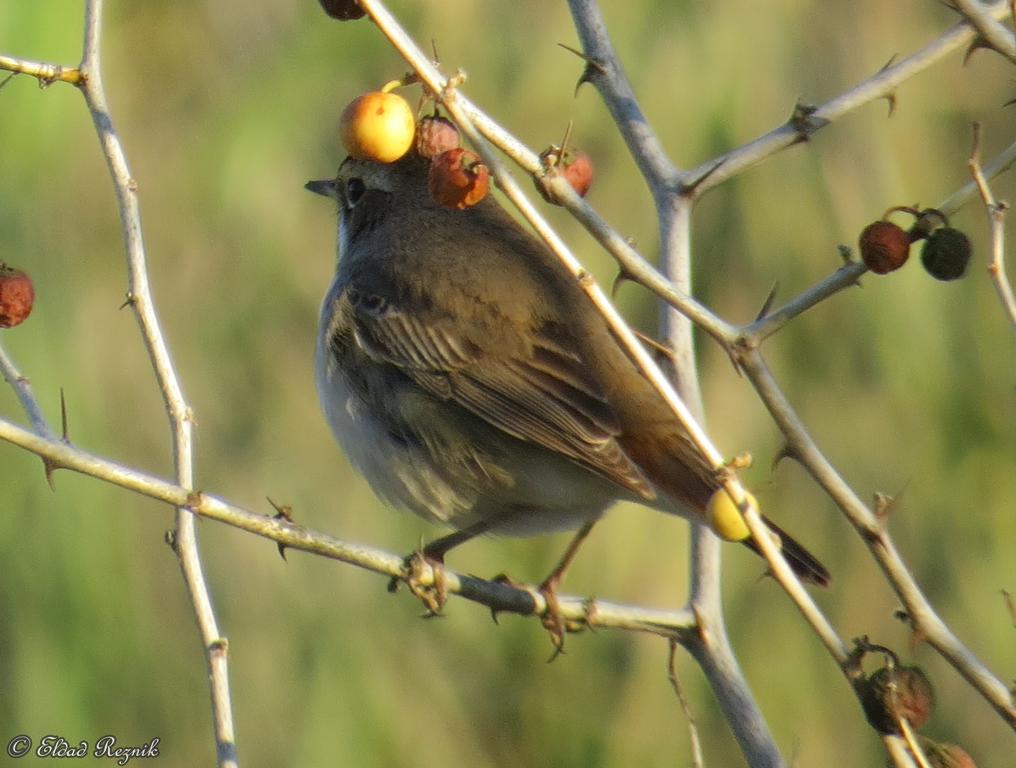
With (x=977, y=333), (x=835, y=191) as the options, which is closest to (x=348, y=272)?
(x=835, y=191)

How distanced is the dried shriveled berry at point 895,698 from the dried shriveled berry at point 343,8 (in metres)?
1.40

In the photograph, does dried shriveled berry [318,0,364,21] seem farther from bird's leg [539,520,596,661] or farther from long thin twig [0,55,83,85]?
bird's leg [539,520,596,661]

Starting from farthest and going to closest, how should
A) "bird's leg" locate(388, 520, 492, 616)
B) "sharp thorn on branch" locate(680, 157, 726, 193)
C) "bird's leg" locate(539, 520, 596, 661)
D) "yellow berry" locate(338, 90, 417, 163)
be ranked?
"bird's leg" locate(539, 520, 596, 661)
"bird's leg" locate(388, 520, 492, 616)
"sharp thorn on branch" locate(680, 157, 726, 193)
"yellow berry" locate(338, 90, 417, 163)

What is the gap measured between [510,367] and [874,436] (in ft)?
5.76

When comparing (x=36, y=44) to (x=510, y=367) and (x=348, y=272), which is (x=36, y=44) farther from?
(x=510, y=367)

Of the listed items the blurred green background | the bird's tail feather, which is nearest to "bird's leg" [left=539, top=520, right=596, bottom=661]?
the bird's tail feather

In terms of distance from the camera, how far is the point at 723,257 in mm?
4738

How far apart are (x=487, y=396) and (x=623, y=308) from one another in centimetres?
119

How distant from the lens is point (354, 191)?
4.30m

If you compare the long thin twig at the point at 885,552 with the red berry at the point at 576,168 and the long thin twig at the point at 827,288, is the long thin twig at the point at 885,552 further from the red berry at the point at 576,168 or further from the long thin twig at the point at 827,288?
the red berry at the point at 576,168

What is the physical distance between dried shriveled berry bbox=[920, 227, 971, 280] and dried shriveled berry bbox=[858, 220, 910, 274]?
45 mm

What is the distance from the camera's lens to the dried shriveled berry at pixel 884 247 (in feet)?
7.85

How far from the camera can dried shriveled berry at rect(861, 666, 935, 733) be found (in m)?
2.13

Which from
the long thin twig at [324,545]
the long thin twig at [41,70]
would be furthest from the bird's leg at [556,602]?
the long thin twig at [41,70]
